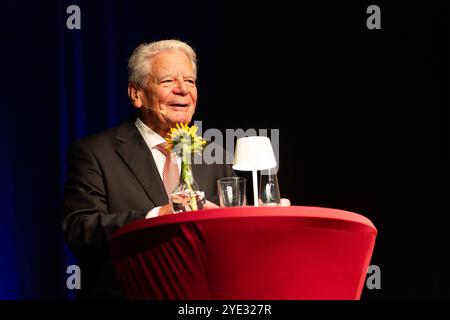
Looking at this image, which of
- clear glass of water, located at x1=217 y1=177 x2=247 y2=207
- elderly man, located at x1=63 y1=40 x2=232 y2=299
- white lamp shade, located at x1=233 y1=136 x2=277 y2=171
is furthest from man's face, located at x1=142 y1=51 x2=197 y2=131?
clear glass of water, located at x1=217 y1=177 x2=247 y2=207

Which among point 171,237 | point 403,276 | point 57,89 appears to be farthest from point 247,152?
point 403,276

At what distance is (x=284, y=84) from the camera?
3568 mm

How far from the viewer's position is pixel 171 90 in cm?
264

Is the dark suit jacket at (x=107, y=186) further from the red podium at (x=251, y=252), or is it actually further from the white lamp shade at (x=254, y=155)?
the red podium at (x=251, y=252)

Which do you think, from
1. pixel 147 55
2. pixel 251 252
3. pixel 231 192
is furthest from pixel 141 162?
pixel 251 252

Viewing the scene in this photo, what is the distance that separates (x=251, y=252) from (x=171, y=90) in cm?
123

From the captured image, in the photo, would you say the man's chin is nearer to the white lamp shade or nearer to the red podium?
the white lamp shade

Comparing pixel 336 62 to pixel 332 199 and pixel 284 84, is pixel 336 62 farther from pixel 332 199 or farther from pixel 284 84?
pixel 332 199

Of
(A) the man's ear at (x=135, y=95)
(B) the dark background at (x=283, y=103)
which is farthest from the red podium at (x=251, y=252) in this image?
(B) the dark background at (x=283, y=103)

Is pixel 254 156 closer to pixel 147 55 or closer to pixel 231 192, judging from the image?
pixel 231 192

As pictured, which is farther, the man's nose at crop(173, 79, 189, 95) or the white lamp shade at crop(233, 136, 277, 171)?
the man's nose at crop(173, 79, 189, 95)

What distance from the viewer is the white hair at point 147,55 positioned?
2691 millimetres

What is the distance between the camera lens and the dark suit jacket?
7.48 feet
